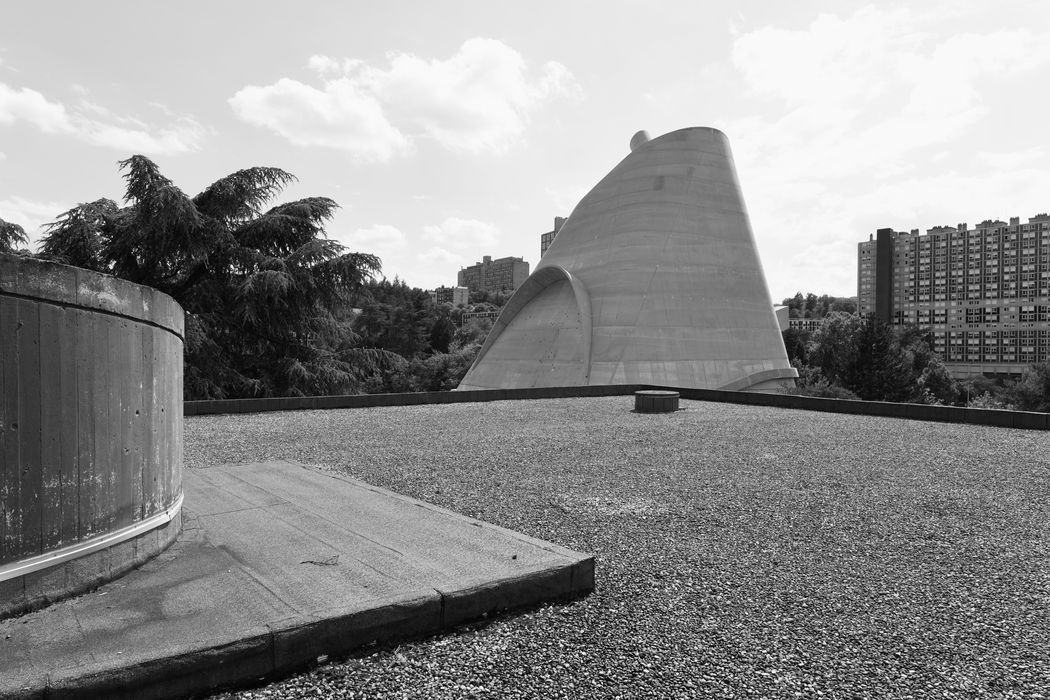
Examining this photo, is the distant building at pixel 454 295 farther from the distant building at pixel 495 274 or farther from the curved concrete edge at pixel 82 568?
the curved concrete edge at pixel 82 568

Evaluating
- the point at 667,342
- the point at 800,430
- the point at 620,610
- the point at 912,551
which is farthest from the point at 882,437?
the point at 667,342

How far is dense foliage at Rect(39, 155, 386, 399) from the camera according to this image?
15.6 metres

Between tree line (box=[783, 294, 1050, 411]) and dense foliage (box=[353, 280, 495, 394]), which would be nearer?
tree line (box=[783, 294, 1050, 411])

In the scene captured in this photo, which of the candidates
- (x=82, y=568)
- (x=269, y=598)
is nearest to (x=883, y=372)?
(x=269, y=598)

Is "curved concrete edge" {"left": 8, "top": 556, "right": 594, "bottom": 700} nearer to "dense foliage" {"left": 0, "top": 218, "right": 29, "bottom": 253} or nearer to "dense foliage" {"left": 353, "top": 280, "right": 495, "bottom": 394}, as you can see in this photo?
"dense foliage" {"left": 0, "top": 218, "right": 29, "bottom": 253}

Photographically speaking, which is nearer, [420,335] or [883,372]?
[883,372]

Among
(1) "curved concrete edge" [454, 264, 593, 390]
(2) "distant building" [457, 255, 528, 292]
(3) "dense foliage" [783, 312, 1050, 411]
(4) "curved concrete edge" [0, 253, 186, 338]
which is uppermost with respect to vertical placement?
(2) "distant building" [457, 255, 528, 292]

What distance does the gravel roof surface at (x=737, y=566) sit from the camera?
253 cm

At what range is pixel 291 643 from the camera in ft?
8.25

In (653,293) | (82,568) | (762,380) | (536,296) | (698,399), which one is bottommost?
(698,399)

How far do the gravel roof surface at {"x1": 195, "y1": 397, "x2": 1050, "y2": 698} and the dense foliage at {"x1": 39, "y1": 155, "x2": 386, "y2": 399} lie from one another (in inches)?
306

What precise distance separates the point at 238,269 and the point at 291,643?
16473 mm

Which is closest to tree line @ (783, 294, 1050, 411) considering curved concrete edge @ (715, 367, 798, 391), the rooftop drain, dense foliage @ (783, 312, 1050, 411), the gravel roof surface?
dense foliage @ (783, 312, 1050, 411)

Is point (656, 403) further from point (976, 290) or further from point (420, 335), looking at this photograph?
point (976, 290)
